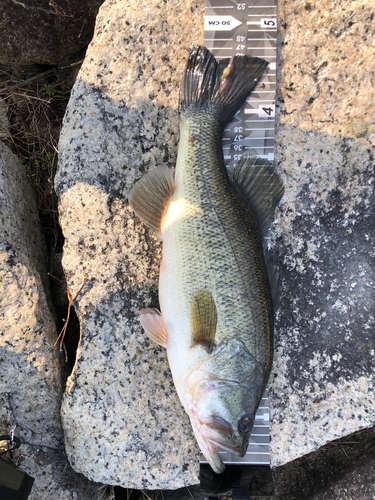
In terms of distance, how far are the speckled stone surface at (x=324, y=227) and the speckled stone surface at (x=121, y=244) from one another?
745 millimetres

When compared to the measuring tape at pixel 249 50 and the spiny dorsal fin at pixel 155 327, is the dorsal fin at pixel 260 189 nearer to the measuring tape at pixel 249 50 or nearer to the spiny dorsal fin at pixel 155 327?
the measuring tape at pixel 249 50

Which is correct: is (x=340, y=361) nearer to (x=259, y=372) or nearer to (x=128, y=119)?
(x=259, y=372)

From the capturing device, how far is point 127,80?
261 centimetres

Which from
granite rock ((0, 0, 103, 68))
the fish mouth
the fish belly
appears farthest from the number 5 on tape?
the fish mouth

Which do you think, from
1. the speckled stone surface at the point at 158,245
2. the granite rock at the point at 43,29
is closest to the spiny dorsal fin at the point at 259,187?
the speckled stone surface at the point at 158,245

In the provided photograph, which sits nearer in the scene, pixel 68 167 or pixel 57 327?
pixel 68 167

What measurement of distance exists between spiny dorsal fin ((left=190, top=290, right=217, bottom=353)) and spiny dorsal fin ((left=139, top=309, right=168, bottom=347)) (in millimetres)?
254

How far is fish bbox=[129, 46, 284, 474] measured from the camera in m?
2.13

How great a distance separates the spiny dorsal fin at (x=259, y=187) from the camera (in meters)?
2.40

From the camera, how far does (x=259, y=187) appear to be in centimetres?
243

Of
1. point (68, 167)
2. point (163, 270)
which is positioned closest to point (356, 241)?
point (163, 270)

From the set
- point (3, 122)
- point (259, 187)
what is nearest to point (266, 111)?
point (259, 187)

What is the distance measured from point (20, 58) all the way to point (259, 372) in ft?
10.2

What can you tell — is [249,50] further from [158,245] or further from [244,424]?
[244,424]
